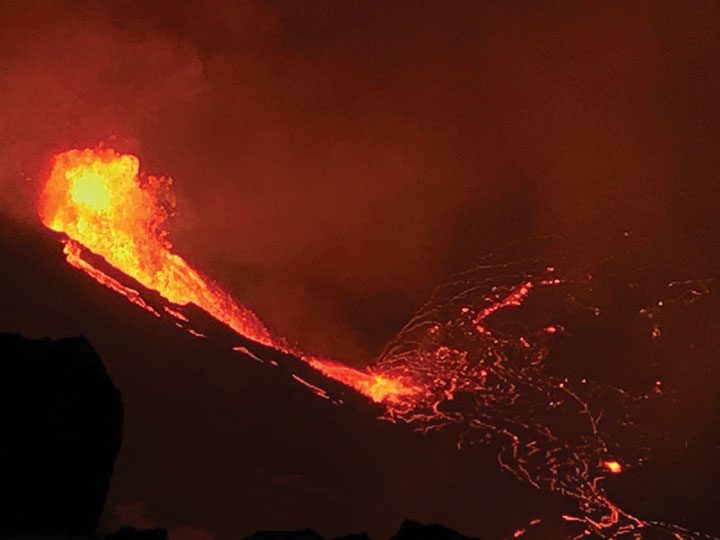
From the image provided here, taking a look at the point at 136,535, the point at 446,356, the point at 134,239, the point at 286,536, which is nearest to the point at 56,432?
the point at 136,535

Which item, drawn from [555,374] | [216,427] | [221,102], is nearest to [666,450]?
[555,374]

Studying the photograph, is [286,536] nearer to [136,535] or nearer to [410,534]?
[410,534]

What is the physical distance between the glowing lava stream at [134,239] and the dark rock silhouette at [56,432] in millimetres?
5485

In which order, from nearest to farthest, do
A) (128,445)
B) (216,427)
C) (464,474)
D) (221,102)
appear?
(128,445), (216,427), (464,474), (221,102)

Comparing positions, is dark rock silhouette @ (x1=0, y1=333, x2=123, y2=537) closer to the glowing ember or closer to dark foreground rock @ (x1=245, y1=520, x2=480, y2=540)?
dark foreground rock @ (x1=245, y1=520, x2=480, y2=540)

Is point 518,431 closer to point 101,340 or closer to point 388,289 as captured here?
point 388,289

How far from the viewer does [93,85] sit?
1266 cm

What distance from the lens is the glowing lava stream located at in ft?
36.5

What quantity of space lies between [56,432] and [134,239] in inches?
263

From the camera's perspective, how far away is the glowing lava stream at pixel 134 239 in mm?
11125

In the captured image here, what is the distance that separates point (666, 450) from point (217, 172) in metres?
6.93

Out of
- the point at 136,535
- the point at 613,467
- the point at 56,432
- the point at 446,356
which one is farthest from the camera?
the point at 446,356

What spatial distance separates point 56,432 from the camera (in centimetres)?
512

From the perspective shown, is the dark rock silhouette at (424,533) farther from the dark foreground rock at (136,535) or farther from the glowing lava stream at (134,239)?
the glowing lava stream at (134,239)
